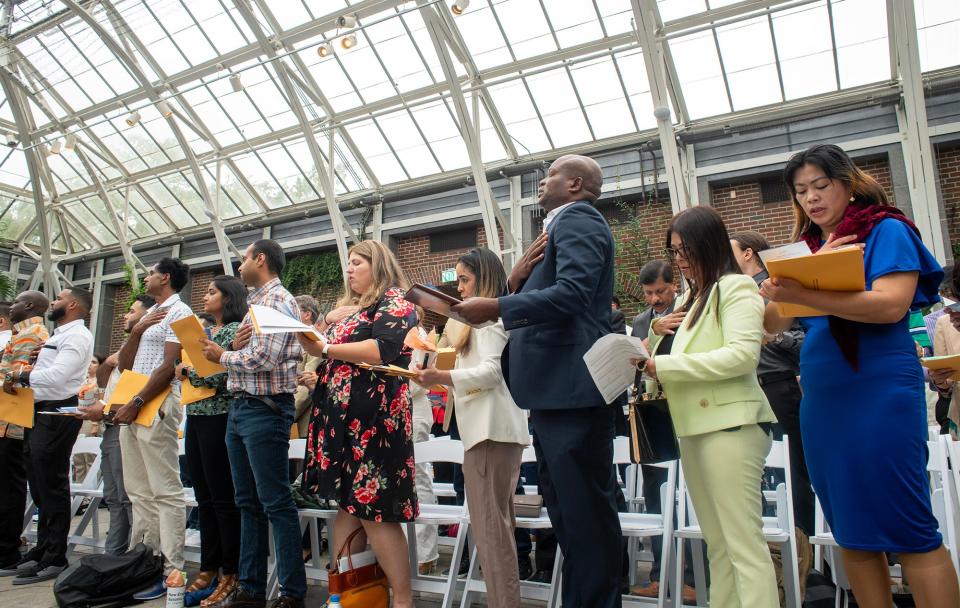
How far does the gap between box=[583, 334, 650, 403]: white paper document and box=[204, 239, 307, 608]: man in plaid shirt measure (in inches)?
68.2

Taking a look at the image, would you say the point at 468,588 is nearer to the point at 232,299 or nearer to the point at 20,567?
the point at 232,299

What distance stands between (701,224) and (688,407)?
58 centimetres

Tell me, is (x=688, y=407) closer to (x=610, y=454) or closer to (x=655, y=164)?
(x=610, y=454)

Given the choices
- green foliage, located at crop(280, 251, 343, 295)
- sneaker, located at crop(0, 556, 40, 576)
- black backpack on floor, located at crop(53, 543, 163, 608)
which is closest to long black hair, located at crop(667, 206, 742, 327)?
black backpack on floor, located at crop(53, 543, 163, 608)

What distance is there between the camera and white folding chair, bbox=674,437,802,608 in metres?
2.35

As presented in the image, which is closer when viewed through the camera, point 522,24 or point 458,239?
point 522,24

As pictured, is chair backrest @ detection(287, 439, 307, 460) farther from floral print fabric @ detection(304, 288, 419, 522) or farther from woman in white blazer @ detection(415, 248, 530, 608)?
woman in white blazer @ detection(415, 248, 530, 608)

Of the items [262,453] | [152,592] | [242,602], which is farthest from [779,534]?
[152,592]

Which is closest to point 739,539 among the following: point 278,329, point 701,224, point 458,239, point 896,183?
point 701,224

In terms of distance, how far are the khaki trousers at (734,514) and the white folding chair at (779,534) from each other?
12.9 inches

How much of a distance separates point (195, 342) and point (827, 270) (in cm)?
257

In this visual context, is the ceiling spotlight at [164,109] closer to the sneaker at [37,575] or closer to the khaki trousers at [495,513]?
the sneaker at [37,575]

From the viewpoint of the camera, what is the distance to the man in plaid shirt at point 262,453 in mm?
2949

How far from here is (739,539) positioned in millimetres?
1793
